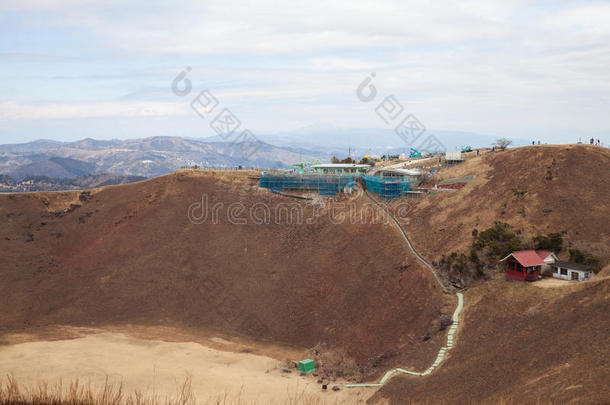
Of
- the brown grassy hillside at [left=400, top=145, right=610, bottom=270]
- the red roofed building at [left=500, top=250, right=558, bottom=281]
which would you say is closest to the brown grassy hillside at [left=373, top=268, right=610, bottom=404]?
the red roofed building at [left=500, top=250, right=558, bottom=281]

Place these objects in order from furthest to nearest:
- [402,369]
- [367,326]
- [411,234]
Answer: [411,234], [367,326], [402,369]

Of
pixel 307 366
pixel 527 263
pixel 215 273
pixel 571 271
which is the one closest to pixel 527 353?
pixel 527 263

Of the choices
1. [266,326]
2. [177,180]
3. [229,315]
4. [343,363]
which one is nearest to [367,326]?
[343,363]

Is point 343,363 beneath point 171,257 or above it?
beneath

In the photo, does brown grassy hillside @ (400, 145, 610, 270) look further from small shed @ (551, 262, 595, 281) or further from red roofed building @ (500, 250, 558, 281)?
red roofed building @ (500, 250, 558, 281)

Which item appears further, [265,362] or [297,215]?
[297,215]

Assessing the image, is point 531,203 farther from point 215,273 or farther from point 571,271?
point 215,273

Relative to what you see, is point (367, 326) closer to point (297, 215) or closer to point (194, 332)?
point (194, 332)
